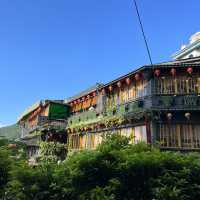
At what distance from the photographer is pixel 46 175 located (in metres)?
17.0

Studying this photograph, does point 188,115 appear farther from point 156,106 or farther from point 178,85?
point 178,85

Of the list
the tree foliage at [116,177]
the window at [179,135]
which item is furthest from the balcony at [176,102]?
the tree foliage at [116,177]

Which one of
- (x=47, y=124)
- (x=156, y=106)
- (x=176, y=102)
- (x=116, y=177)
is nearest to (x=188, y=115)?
(x=176, y=102)

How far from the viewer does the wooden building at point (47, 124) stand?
34031mm

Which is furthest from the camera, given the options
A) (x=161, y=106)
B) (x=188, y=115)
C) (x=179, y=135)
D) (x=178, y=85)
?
(x=178, y=85)

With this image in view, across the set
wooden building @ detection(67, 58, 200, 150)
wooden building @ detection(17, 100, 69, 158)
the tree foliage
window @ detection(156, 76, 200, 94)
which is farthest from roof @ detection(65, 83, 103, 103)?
the tree foliage

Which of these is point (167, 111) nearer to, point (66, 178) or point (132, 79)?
point (132, 79)

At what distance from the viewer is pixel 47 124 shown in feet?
112

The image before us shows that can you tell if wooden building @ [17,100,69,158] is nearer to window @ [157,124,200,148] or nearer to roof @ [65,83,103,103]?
roof @ [65,83,103,103]

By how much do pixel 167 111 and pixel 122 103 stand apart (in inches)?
172

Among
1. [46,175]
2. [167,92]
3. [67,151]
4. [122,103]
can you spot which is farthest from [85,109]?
[46,175]

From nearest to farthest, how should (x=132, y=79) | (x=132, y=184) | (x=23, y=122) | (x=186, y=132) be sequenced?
(x=132, y=184) → (x=186, y=132) → (x=132, y=79) → (x=23, y=122)

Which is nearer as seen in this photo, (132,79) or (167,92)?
(167,92)

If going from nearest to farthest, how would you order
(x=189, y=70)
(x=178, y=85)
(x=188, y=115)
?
(x=188, y=115), (x=189, y=70), (x=178, y=85)
